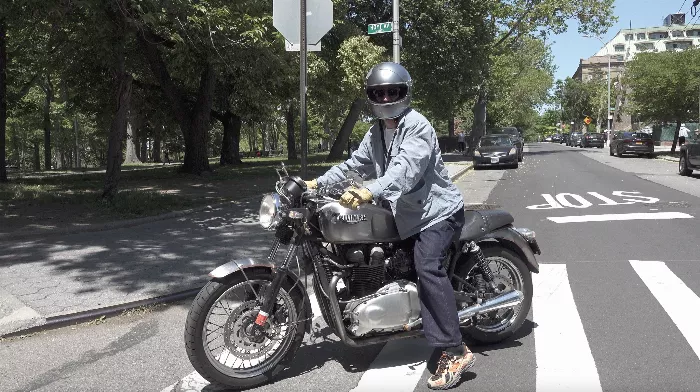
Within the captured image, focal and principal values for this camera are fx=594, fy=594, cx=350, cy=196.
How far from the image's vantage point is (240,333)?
375cm

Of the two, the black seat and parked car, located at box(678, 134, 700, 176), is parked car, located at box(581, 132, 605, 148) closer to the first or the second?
parked car, located at box(678, 134, 700, 176)

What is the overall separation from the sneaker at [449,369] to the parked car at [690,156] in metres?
17.3

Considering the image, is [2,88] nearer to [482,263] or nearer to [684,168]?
[482,263]

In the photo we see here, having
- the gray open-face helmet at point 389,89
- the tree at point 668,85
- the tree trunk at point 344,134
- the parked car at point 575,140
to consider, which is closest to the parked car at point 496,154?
the tree trunk at point 344,134

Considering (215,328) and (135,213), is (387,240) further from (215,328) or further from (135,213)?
(135,213)

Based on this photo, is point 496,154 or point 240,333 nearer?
point 240,333

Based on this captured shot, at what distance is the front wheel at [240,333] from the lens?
358 cm

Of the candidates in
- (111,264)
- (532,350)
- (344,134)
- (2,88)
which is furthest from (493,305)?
(344,134)

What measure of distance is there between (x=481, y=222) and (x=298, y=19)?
3.59 meters

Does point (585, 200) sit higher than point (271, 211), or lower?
lower

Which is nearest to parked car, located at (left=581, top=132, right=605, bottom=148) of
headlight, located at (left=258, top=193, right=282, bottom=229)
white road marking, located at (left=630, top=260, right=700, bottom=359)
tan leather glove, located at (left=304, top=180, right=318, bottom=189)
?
white road marking, located at (left=630, top=260, right=700, bottom=359)

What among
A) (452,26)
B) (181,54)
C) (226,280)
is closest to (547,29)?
(452,26)

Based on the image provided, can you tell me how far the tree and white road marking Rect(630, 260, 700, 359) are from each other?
99.7 feet

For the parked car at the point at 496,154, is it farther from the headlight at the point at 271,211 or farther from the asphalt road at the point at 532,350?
the headlight at the point at 271,211
